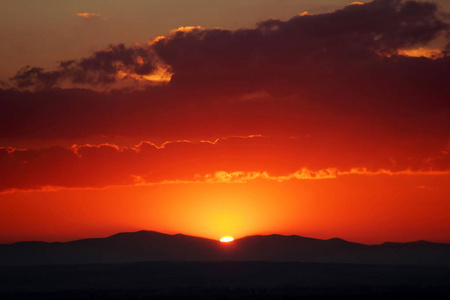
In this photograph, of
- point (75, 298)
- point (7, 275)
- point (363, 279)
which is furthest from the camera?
point (7, 275)

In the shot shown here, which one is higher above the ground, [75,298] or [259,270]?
[259,270]

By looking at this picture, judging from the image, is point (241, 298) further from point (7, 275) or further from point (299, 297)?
point (7, 275)

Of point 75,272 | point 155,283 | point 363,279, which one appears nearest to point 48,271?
point 75,272

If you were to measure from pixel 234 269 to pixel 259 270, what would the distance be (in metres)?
5.74

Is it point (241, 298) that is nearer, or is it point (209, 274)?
point (241, 298)

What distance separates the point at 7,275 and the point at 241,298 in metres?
107

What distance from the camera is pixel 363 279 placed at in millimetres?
162375

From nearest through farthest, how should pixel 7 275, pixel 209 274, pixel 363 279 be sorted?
pixel 363 279, pixel 209 274, pixel 7 275

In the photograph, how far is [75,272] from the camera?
7456 inches

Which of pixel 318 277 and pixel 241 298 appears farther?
pixel 318 277

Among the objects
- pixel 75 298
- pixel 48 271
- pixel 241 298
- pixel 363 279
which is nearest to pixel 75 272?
pixel 48 271

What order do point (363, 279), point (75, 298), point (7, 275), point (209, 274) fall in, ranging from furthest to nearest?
1. point (7, 275)
2. point (209, 274)
3. point (363, 279)
4. point (75, 298)

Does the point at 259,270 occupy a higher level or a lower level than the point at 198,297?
higher

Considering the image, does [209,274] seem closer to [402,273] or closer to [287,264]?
[287,264]
